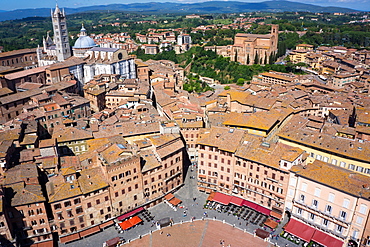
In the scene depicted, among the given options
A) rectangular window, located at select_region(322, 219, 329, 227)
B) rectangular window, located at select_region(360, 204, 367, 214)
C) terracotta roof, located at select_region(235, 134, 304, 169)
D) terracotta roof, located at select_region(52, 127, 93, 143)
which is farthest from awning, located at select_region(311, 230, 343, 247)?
terracotta roof, located at select_region(52, 127, 93, 143)

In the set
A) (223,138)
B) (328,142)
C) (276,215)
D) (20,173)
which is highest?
(328,142)

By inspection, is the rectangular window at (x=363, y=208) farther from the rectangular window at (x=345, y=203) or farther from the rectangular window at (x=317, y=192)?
the rectangular window at (x=317, y=192)

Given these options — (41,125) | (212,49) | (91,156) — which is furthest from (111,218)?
(212,49)

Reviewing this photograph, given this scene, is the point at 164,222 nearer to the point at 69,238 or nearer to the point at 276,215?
the point at 69,238

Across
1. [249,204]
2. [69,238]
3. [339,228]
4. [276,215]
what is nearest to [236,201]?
[249,204]

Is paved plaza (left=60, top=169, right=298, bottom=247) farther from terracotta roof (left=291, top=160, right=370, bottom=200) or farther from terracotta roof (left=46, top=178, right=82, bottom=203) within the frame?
terracotta roof (left=291, top=160, right=370, bottom=200)

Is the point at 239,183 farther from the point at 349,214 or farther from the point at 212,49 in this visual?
the point at 212,49
